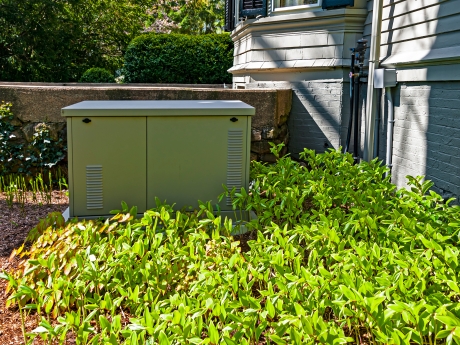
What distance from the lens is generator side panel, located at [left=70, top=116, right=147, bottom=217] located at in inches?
171

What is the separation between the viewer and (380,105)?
606 cm

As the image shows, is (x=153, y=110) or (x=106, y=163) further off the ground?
(x=153, y=110)

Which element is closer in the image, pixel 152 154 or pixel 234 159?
pixel 152 154

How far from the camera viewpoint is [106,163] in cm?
438

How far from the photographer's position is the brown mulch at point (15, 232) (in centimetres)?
306

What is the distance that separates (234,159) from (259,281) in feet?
5.08

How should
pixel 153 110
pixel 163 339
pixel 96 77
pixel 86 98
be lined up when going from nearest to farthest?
1. pixel 163 339
2. pixel 153 110
3. pixel 86 98
4. pixel 96 77

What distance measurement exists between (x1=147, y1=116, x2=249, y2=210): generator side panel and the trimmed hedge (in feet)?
27.2

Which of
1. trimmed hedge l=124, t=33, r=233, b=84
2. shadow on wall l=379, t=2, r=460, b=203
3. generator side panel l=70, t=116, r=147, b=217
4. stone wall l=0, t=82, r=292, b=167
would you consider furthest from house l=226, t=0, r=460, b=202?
trimmed hedge l=124, t=33, r=233, b=84

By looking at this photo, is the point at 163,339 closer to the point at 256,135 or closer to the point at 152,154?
the point at 152,154

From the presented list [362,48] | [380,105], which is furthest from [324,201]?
[362,48]


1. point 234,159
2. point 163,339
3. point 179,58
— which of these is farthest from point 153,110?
point 179,58

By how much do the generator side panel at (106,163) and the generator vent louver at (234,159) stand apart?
70 cm

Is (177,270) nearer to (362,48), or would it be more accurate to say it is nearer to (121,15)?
Answer: (362,48)
